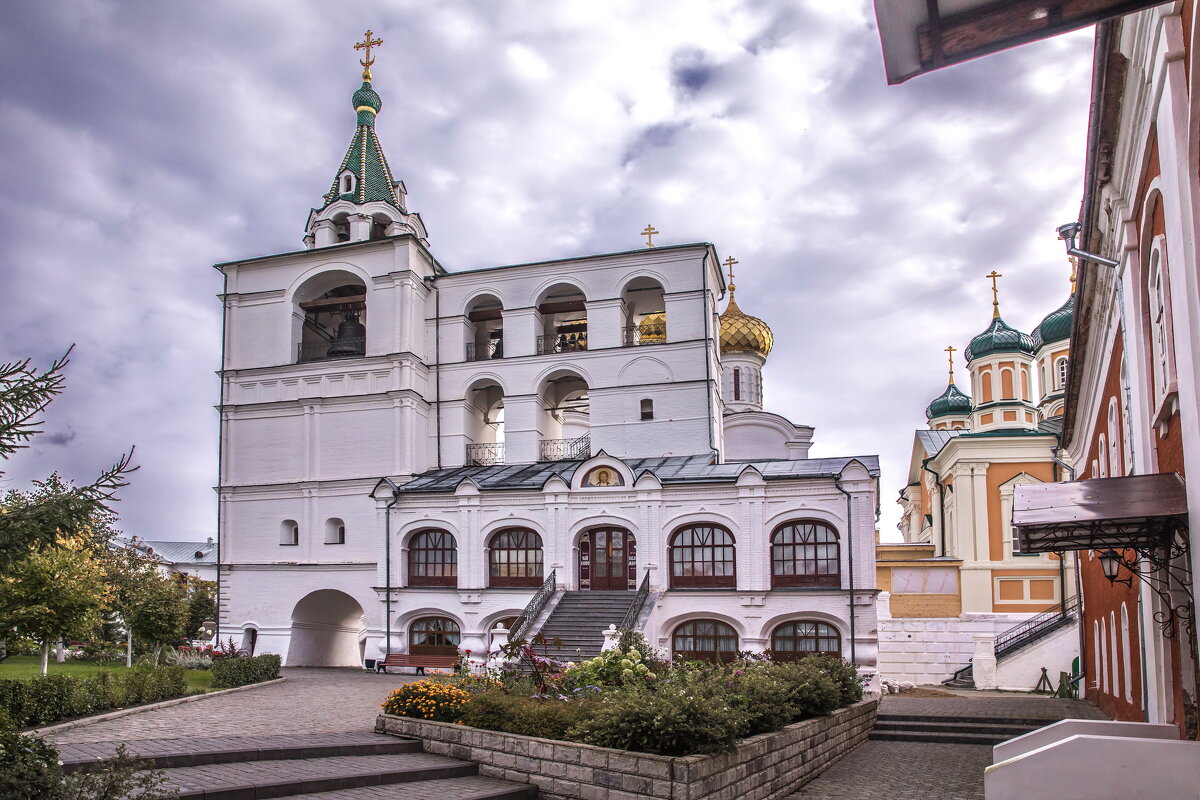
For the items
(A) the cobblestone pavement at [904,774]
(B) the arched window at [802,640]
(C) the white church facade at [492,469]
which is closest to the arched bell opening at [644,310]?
(C) the white church facade at [492,469]

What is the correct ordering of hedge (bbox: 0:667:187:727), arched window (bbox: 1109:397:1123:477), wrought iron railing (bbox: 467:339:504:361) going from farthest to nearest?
wrought iron railing (bbox: 467:339:504:361), arched window (bbox: 1109:397:1123:477), hedge (bbox: 0:667:187:727)

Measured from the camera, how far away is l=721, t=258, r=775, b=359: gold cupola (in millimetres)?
41344

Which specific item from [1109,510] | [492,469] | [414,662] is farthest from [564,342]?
[1109,510]

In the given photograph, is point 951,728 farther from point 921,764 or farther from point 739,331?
point 739,331

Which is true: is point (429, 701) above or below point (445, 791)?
above

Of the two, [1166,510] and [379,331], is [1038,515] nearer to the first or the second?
[1166,510]

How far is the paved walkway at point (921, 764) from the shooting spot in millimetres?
12703

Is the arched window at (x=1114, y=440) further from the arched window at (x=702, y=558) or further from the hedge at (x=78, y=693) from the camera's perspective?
the hedge at (x=78, y=693)

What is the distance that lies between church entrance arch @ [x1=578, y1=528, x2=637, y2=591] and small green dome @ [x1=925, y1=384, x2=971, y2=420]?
35227 millimetres

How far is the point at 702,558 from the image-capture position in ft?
86.3

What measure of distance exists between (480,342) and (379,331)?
4.14 meters

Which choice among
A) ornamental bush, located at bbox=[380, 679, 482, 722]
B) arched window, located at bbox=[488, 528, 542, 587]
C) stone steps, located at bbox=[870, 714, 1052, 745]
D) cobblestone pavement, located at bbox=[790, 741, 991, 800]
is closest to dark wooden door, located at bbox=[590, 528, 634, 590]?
arched window, located at bbox=[488, 528, 542, 587]

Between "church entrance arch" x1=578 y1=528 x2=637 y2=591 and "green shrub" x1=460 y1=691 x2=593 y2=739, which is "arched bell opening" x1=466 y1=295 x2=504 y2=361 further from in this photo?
"green shrub" x1=460 y1=691 x2=593 y2=739

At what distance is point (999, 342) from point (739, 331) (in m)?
11.0
